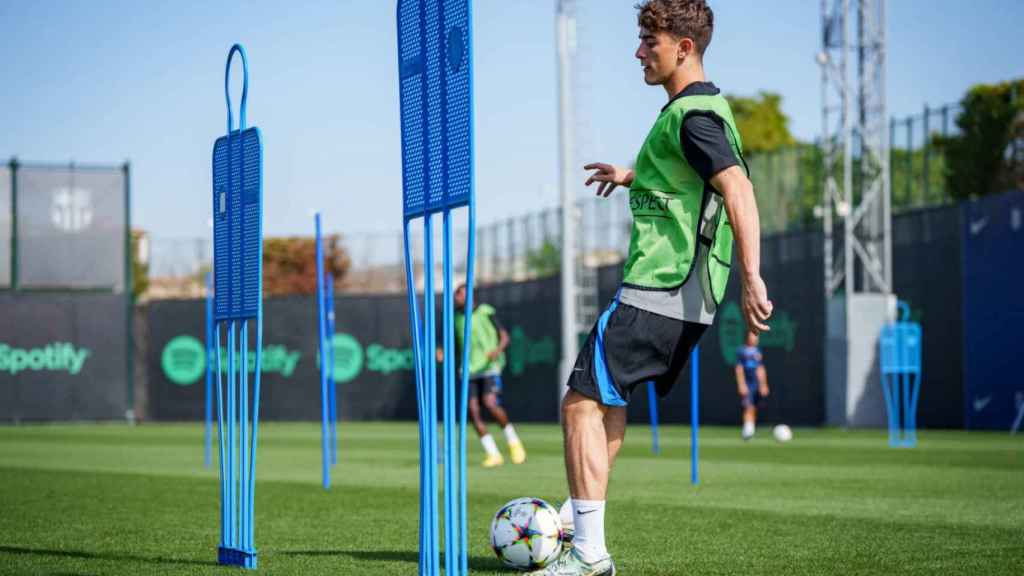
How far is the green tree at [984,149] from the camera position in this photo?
2559 centimetres

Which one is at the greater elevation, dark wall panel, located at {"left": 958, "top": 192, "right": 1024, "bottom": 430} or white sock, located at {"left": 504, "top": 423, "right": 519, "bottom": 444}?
dark wall panel, located at {"left": 958, "top": 192, "right": 1024, "bottom": 430}

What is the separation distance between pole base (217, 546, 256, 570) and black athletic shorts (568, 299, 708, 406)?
2.06 m

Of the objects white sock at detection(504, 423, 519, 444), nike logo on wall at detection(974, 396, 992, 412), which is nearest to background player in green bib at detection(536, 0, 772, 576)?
white sock at detection(504, 423, 519, 444)

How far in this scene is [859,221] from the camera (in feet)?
84.8

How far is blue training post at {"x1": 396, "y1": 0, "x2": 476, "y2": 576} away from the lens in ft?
16.4

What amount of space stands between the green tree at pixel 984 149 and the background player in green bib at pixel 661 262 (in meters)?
21.2

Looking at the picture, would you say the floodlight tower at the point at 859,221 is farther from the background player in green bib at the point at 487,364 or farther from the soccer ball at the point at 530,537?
the soccer ball at the point at 530,537

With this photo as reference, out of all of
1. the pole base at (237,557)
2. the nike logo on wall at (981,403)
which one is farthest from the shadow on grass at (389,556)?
the nike logo on wall at (981,403)

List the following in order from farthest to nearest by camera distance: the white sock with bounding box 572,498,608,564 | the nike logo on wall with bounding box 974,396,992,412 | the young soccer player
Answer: the nike logo on wall with bounding box 974,396,992,412
the young soccer player
the white sock with bounding box 572,498,608,564

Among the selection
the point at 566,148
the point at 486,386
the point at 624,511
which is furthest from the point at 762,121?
the point at 624,511

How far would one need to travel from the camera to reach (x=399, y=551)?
746 centimetres

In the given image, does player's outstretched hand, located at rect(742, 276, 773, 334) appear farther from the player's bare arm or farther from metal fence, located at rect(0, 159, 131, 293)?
metal fence, located at rect(0, 159, 131, 293)

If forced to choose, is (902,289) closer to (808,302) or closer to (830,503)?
(808,302)

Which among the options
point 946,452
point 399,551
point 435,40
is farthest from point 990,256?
point 435,40
